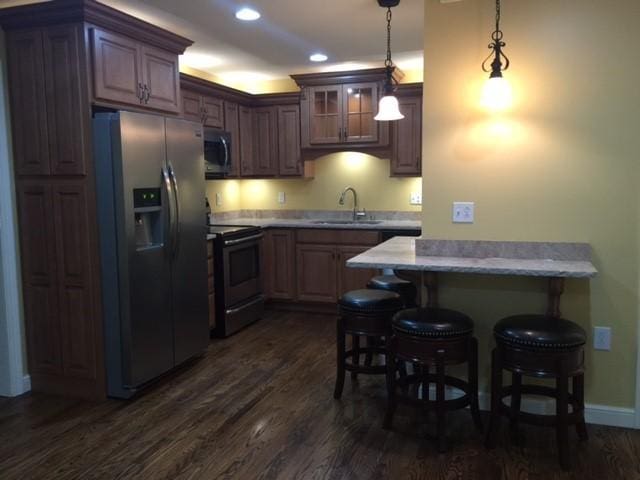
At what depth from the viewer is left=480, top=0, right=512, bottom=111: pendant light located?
2578 mm

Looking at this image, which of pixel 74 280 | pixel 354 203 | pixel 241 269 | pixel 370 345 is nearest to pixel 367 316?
pixel 370 345

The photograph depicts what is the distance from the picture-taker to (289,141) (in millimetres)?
5453

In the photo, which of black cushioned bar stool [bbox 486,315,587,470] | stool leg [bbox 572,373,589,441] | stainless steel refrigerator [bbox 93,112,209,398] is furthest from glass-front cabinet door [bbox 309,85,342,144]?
stool leg [bbox 572,373,589,441]

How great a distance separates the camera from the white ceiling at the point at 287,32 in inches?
130

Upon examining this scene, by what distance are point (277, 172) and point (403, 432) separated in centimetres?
344

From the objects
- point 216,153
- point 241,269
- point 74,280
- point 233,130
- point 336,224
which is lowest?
point 241,269

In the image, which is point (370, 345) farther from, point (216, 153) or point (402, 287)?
point (216, 153)

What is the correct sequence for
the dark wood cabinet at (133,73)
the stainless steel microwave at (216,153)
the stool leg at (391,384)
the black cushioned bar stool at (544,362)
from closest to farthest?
the black cushioned bar stool at (544,362)
the stool leg at (391,384)
the dark wood cabinet at (133,73)
the stainless steel microwave at (216,153)

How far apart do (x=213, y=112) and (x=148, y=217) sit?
184 cm

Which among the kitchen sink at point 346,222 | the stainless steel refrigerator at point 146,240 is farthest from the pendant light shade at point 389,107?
the kitchen sink at point 346,222

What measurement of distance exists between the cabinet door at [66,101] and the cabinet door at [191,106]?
55.1 inches

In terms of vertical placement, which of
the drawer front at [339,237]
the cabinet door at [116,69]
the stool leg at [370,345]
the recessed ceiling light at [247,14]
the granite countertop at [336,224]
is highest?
the recessed ceiling light at [247,14]

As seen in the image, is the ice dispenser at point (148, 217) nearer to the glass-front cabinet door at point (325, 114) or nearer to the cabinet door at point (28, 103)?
the cabinet door at point (28, 103)

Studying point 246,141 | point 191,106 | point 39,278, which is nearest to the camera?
point 39,278
